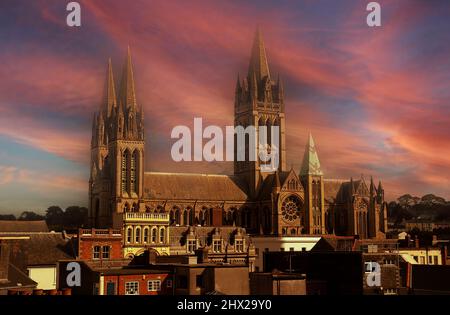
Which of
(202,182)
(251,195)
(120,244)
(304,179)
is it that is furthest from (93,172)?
(120,244)

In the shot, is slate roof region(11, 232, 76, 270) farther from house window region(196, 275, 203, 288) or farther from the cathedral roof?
the cathedral roof

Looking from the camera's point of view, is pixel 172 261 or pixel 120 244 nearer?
pixel 172 261

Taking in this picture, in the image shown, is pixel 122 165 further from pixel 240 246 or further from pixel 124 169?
pixel 240 246

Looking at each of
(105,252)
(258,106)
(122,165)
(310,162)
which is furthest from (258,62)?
(105,252)

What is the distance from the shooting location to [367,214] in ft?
384

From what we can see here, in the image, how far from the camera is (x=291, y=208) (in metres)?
111

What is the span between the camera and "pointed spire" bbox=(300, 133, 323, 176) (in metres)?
113

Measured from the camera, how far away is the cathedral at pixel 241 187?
339 feet

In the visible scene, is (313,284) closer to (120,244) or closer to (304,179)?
(120,244)

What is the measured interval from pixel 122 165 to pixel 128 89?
39.0ft

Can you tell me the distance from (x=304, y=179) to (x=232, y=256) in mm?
37460

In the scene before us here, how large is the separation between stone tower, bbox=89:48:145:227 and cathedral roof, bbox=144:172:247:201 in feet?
11.5

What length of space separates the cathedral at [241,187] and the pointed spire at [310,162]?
0.55 ft

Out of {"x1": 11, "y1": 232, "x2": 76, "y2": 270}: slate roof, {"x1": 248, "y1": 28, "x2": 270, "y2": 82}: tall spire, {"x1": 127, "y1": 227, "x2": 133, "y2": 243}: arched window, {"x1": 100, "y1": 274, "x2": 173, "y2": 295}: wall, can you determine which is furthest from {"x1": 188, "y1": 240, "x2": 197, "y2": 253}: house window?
{"x1": 248, "y1": 28, "x2": 270, "y2": 82}: tall spire
